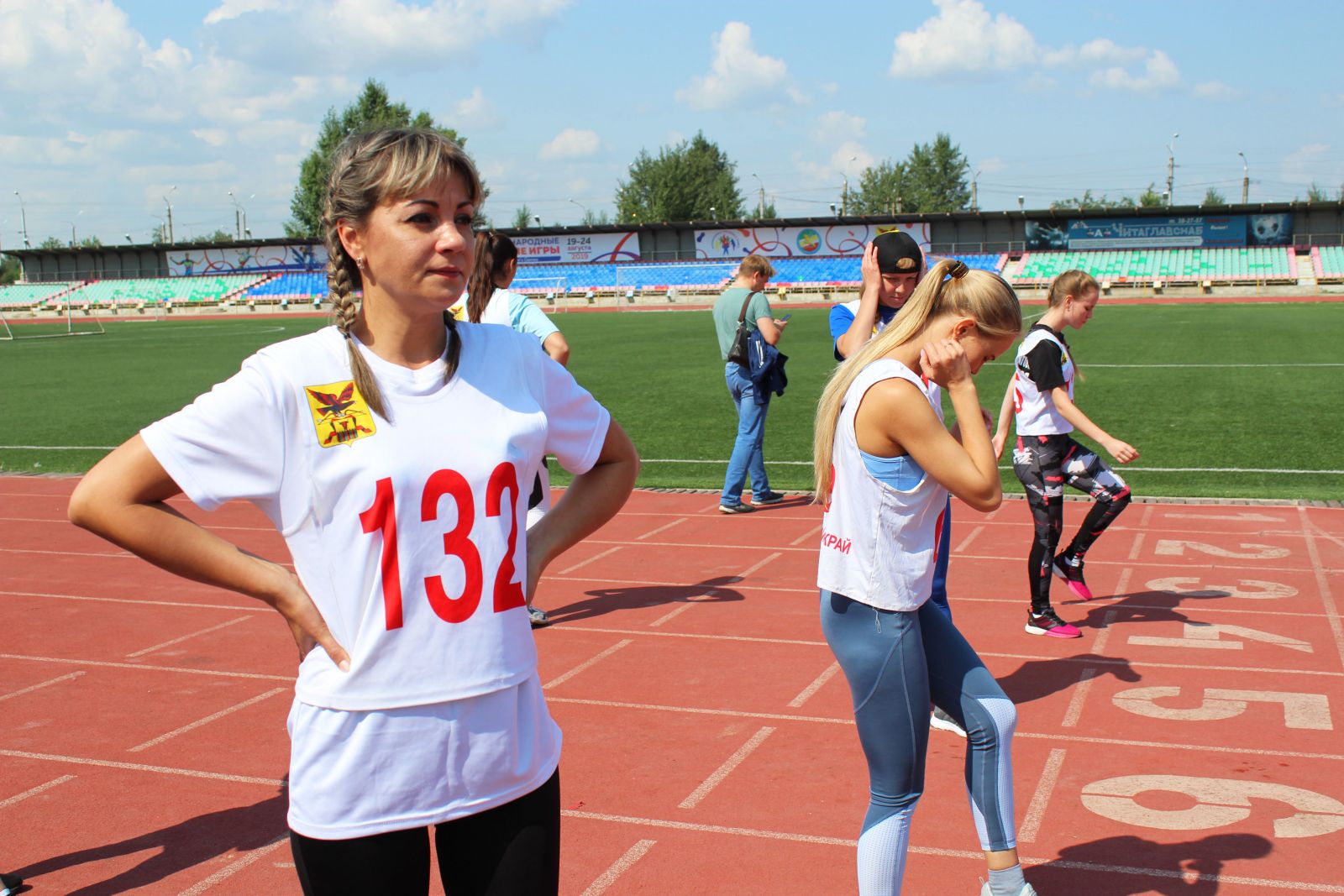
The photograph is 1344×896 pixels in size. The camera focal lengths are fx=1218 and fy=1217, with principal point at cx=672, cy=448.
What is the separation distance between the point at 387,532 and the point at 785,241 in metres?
78.8

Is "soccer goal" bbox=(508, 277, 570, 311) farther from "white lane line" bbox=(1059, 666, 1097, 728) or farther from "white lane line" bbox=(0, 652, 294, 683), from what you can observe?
"white lane line" bbox=(1059, 666, 1097, 728)

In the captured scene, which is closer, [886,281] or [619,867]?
[619,867]

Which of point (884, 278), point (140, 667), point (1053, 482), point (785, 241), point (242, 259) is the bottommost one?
point (140, 667)

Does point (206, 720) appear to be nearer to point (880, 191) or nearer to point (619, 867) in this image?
point (619, 867)

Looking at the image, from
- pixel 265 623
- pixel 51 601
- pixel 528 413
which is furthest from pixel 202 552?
pixel 51 601

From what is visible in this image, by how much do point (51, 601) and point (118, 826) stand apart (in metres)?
3.93

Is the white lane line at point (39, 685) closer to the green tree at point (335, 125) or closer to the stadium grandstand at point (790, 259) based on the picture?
the stadium grandstand at point (790, 259)

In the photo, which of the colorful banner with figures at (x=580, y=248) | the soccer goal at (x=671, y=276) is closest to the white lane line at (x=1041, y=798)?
the soccer goal at (x=671, y=276)

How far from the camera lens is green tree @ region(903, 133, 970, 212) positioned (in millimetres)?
123875

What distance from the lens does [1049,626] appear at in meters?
6.52

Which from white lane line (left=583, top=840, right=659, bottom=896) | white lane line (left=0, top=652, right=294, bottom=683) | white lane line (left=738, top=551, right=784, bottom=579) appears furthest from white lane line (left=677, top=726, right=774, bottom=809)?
white lane line (left=738, top=551, right=784, bottom=579)

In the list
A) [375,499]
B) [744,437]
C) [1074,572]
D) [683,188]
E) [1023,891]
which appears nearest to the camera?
[375,499]

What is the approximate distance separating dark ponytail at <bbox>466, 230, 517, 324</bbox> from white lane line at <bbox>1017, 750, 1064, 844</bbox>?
11.5ft

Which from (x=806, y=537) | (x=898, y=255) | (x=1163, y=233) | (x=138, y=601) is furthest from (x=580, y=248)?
(x=898, y=255)
